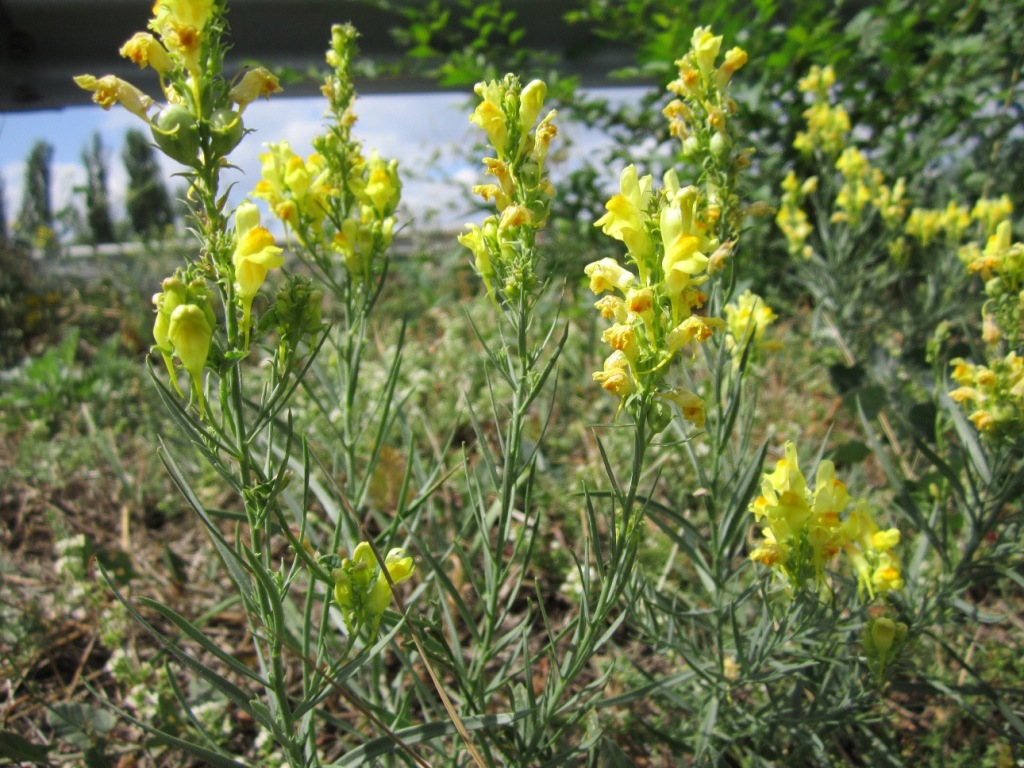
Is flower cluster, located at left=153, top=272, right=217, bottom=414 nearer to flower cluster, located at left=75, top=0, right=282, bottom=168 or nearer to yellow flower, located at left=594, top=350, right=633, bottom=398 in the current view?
flower cluster, located at left=75, top=0, right=282, bottom=168

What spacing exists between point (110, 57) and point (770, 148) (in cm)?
371

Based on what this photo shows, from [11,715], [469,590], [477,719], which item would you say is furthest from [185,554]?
[477,719]

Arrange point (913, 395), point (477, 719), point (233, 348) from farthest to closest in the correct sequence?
1. point (913, 395)
2. point (477, 719)
3. point (233, 348)

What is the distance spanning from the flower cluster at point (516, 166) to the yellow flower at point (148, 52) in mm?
379

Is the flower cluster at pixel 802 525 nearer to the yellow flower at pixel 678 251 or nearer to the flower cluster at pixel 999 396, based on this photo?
the flower cluster at pixel 999 396

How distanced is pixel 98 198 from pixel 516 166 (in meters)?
5.97

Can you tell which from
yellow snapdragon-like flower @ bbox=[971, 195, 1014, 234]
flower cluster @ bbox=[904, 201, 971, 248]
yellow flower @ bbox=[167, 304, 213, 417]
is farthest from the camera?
flower cluster @ bbox=[904, 201, 971, 248]

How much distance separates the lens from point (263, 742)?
1262 mm

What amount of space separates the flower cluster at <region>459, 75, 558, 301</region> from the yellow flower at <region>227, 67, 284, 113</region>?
0.88ft

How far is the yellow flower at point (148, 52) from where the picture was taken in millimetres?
755

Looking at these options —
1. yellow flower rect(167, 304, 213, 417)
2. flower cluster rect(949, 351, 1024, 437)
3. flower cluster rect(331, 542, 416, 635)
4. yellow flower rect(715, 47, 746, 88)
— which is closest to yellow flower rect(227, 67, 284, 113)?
yellow flower rect(167, 304, 213, 417)

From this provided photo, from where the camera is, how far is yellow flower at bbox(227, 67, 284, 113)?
86cm

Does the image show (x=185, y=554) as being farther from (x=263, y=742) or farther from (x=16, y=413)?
(x=16, y=413)

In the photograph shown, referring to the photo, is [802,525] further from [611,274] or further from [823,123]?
[823,123]
